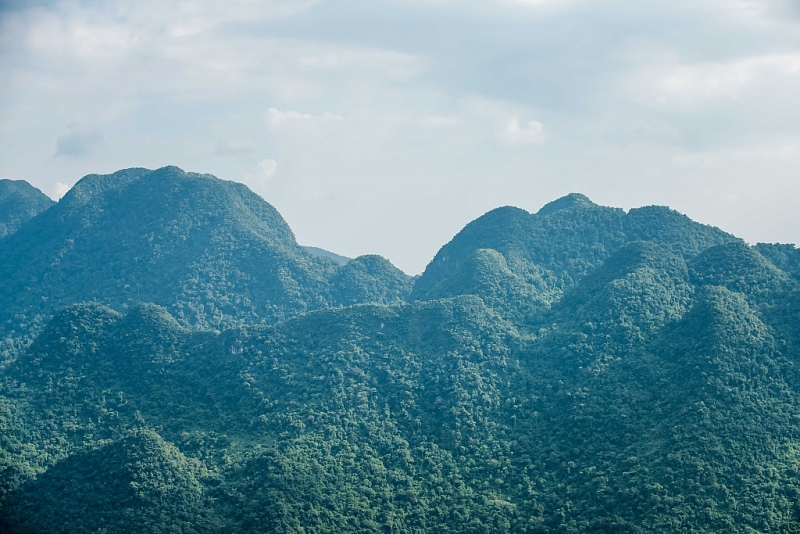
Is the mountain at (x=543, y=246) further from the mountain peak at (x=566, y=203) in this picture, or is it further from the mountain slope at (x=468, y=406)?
the mountain slope at (x=468, y=406)

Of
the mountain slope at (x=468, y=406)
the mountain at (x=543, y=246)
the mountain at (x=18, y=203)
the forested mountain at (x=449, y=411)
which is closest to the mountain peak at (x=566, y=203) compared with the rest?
the mountain at (x=543, y=246)

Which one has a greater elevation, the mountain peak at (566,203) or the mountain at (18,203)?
the mountain at (18,203)

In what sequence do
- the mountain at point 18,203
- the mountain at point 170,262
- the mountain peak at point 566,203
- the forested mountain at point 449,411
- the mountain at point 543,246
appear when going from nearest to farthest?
the forested mountain at point 449,411, the mountain at point 543,246, the mountain at point 170,262, the mountain peak at point 566,203, the mountain at point 18,203

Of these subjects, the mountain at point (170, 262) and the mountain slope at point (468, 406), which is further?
the mountain at point (170, 262)

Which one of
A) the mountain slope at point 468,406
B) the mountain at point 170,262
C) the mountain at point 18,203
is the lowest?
the mountain slope at point 468,406

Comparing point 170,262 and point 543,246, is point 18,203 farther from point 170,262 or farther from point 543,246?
point 543,246

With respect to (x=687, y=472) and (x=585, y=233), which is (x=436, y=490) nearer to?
(x=687, y=472)

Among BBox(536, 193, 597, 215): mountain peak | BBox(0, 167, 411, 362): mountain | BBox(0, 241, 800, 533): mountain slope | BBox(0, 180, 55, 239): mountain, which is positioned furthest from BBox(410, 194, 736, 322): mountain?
BBox(0, 180, 55, 239): mountain
